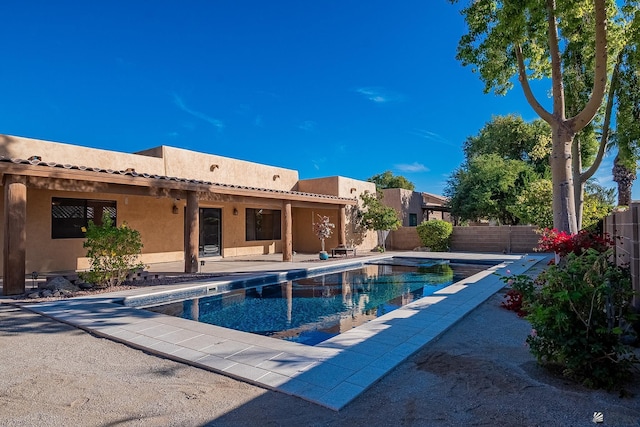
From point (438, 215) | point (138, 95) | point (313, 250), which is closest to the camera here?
point (313, 250)

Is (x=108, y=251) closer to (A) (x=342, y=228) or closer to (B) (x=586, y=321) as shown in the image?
(B) (x=586, y=321)

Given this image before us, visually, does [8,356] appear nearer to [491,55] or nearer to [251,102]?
[491,55]

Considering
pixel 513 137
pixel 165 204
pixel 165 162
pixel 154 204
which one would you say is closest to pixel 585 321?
pixel 154 204

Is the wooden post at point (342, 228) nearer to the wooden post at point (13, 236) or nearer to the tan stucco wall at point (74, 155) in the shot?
the tan stucco wall at point (74, 155)

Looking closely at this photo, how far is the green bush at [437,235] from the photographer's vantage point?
70.7ft

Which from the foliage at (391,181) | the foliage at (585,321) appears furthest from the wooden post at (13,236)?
the foliage at (391,181)

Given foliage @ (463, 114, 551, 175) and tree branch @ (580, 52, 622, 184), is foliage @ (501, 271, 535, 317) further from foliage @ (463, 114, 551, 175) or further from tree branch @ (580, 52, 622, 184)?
foliage @ (463, 114, 551, 175)

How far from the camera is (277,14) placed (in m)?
19.7

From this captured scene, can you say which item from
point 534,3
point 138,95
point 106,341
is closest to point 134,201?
point 106,341

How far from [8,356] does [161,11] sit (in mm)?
18148

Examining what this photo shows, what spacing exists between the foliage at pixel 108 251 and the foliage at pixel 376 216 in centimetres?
1431

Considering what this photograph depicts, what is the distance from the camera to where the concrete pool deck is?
382 cm

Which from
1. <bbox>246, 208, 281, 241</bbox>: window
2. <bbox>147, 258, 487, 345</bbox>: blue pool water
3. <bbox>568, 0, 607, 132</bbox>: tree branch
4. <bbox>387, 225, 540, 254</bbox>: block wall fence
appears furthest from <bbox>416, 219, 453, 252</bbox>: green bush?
<bbox>568, 0, 607, 132</bbox>: tree branch

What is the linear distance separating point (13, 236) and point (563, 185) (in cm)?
1214
